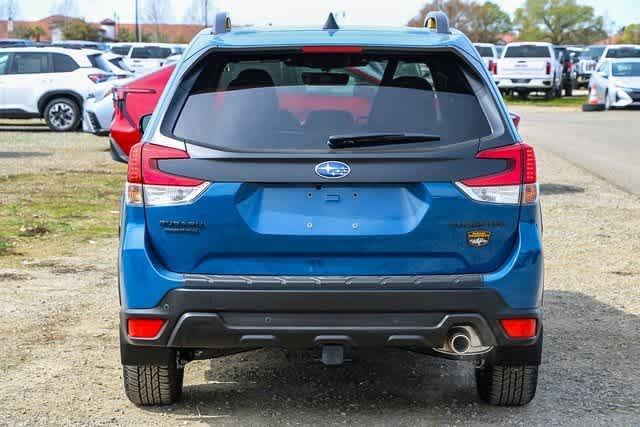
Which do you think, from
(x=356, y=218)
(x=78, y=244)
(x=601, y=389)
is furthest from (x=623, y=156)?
(x=356, y=218)

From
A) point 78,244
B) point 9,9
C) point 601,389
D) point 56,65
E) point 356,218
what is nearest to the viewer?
point 356,218

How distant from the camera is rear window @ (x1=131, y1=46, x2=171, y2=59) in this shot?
4491cm

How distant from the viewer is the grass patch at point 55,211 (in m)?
10.2

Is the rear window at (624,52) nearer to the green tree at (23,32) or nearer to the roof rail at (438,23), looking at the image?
the roof rail at (438,23)

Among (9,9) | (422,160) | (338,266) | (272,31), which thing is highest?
(272,31)

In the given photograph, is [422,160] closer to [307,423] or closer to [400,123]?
[400,123]

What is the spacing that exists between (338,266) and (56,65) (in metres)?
21.0

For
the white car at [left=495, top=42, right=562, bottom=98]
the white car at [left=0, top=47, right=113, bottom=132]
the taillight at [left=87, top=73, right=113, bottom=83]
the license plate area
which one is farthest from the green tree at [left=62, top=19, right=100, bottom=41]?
the license plate area

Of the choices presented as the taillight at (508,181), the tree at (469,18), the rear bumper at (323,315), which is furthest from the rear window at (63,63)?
the tree at (469,18)

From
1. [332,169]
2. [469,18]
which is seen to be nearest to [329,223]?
[332,169]

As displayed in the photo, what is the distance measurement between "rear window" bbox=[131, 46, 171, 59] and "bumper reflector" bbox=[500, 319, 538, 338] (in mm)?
40865

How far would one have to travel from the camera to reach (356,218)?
4750 millimetres

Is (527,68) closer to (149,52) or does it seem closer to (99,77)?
(149,52)

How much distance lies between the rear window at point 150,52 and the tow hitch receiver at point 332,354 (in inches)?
1604
